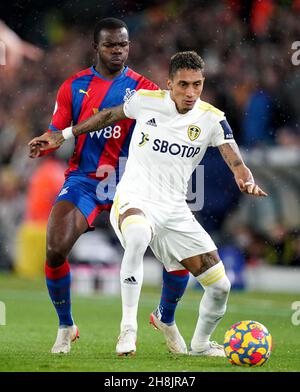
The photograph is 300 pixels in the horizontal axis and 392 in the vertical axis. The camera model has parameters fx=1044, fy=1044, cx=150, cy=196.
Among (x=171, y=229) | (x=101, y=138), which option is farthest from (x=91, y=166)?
(x=171, y=229)

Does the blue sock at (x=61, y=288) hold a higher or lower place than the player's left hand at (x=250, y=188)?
lower

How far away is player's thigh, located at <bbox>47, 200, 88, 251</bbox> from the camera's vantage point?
7.77m

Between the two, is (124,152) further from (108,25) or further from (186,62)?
(186,62)

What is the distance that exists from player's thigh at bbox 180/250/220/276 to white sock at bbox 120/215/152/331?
448mm

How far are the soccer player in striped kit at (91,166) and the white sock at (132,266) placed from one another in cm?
74

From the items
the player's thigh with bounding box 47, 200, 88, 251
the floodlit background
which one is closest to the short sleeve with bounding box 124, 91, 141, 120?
the player's thigh with bounding box 47, 200, 88, 251

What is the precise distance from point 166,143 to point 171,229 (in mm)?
621

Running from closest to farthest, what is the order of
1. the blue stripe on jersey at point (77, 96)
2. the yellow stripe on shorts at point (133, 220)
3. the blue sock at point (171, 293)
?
the yellow stripe on shorts at point (133, 220) < the blue sock at point (171, 293) < the blue stripe on jersey at point (77, 96)

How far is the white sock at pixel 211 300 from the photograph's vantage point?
24.4 ft

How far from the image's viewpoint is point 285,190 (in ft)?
51.8

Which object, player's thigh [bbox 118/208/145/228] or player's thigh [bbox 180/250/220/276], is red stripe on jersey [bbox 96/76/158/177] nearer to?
player's thigh [bbox 118/208/145/228]

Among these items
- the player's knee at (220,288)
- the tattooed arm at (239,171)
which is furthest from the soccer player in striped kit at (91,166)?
the tattooed arm at (239,171)

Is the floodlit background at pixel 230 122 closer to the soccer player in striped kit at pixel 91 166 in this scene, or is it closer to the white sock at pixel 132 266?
the soccer player in striped kit at pixel 91 166
